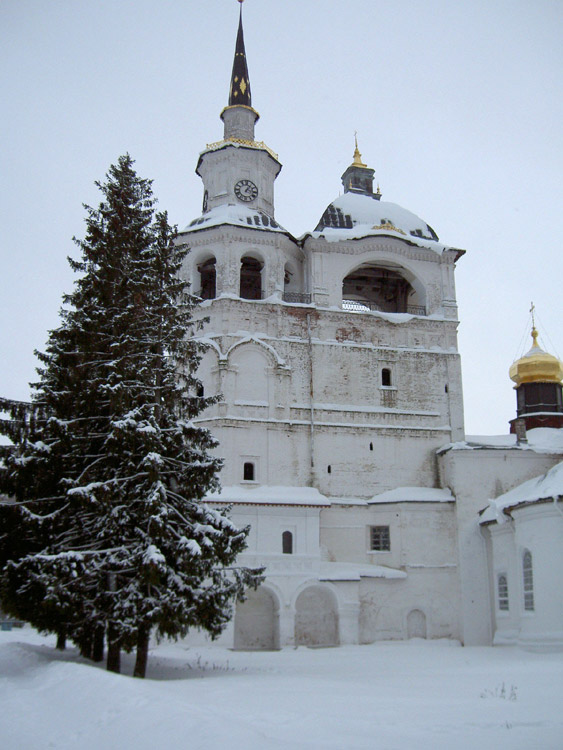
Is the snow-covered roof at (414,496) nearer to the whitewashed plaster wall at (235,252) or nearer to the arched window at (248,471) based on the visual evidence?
the arched window at (248,471)

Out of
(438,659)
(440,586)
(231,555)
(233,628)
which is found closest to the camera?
(231,555)

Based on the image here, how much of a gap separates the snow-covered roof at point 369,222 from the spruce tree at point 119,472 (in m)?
15.4

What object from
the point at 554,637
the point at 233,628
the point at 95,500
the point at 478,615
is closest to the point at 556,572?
the point at 554,637

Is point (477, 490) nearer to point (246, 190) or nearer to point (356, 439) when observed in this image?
point (356, 439)

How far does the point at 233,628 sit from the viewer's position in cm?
2494

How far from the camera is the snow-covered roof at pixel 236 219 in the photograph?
30422 millimetres

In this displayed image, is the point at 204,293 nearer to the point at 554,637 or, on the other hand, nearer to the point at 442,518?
the point at 442,518

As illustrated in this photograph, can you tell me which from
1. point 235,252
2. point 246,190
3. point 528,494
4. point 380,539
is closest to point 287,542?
point 380,539

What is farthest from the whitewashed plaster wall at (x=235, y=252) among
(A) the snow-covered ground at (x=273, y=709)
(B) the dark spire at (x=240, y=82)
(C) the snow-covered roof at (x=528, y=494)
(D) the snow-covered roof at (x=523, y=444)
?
(A) the snow-covered ground at (x=273, y=709)

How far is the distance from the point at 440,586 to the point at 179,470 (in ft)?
49.7

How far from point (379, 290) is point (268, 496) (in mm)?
13090

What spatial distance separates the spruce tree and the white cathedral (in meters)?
10.5

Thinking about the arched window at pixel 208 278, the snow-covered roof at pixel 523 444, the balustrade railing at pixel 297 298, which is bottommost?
the snow-covered roof at pixel 523 444

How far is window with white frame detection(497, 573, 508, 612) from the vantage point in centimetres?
2534
